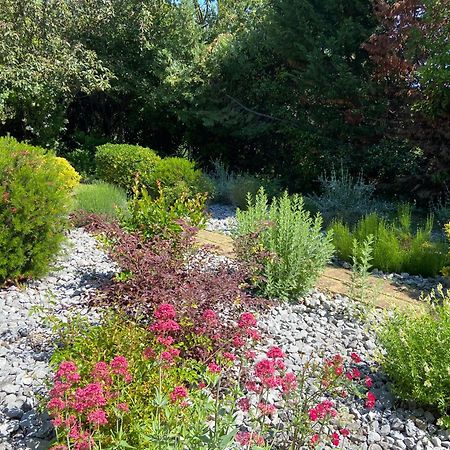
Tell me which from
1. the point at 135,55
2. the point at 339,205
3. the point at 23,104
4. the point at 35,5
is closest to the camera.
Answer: the point at 339,205

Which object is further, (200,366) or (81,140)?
(81,140)

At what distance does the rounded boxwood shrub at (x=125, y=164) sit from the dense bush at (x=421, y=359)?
18.5 ft

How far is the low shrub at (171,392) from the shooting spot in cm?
158

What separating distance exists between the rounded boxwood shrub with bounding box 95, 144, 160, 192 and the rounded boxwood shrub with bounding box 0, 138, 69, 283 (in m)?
3.69

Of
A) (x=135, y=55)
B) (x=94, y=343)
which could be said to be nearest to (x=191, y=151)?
(x=135, y=55)

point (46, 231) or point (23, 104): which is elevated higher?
point (23, 104)

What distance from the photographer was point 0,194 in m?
3.50

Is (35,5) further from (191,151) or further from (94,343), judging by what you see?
(94,343)

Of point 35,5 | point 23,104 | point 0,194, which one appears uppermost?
point 35,5

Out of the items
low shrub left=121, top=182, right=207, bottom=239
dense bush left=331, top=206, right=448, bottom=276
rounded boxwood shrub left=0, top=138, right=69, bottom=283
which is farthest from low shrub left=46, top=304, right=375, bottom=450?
dense bush left=331, top=206, right=448, bottom=276

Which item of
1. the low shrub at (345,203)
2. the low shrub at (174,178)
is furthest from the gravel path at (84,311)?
the low shrub at (174,178)

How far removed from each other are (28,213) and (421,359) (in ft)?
9.53

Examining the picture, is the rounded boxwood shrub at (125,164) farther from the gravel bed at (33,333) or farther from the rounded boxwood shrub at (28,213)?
the rounded boxwood shrub at (28,213)

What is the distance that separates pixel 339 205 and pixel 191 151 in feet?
16.3
